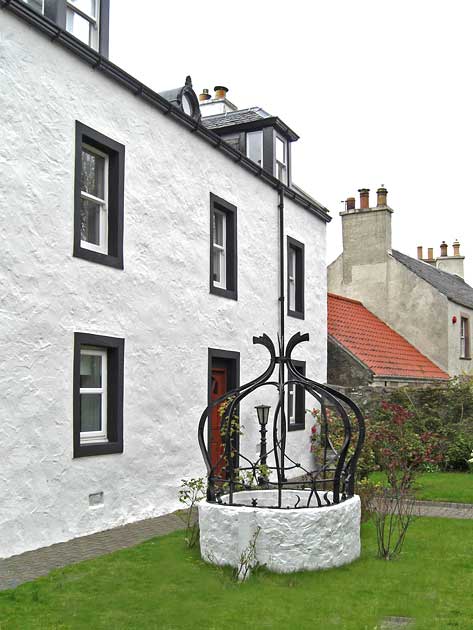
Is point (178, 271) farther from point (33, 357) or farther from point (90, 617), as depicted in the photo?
point (90, 617)

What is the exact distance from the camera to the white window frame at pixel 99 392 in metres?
9.96

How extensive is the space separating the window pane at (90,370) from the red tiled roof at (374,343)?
33.0 feet

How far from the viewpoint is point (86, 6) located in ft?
34.6

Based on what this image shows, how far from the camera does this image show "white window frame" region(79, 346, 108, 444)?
996cm

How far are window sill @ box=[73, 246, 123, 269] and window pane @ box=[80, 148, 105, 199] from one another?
36.2 inches

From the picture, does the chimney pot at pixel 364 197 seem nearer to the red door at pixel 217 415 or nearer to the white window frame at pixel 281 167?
the white window frame at pixel 281 167

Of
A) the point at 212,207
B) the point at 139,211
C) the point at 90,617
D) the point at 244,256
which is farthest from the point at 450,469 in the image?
the point at 90,617

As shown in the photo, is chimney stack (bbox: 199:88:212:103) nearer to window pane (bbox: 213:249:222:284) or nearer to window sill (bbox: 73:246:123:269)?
window pane (bbox: 213:249:222:284)

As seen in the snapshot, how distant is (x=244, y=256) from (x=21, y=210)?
20.5 ft

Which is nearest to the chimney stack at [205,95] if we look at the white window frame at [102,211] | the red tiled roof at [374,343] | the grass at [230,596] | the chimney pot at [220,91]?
the chimney pot at [220,91]

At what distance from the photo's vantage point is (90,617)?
6.12 metres

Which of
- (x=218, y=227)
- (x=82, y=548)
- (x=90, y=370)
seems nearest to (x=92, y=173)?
(x=90, y=370)

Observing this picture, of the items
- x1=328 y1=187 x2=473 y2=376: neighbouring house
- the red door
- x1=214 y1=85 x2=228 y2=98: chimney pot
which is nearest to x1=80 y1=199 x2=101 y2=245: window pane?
the red door

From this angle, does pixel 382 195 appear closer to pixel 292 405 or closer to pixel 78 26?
pixel 292 405
